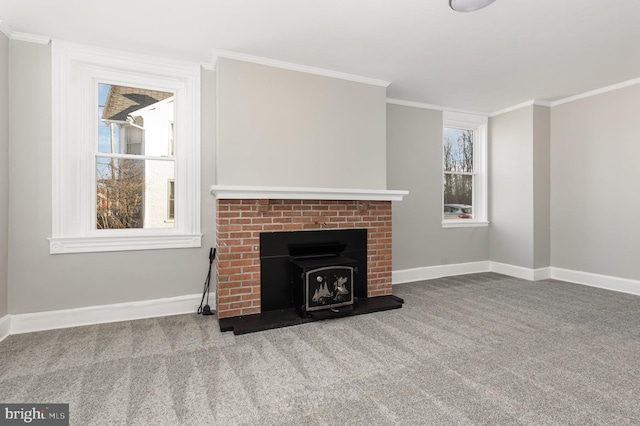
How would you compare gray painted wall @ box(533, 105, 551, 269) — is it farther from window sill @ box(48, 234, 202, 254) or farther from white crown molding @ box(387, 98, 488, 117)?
window sill @ box(48, 234, 202, 254)

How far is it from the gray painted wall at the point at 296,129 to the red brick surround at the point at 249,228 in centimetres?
23

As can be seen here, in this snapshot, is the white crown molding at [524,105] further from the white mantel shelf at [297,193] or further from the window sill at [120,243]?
the window sill at [120,243]

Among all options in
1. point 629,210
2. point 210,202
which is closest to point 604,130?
point 629,210

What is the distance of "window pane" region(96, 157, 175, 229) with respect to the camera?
3.19 metres

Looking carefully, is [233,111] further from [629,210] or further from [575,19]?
[629,210]

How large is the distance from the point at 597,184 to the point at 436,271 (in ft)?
7.75

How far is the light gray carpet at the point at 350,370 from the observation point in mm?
1729

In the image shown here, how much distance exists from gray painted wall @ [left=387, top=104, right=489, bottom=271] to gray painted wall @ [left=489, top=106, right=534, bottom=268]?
26.7 inches

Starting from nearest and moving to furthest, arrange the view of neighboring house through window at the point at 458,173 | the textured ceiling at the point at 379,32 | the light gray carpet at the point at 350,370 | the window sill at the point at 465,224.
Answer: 1. the light gray carpet at the point at 350,370
2. the textured ceiling at the point at 379,32
3. the window sill at the point at 465,224
4. the view of neighboring house through window at the point at 458,173

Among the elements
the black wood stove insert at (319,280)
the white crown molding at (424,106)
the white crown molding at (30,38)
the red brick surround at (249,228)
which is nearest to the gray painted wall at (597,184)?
the white crown molding at (424,106)

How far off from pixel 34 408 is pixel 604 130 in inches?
243

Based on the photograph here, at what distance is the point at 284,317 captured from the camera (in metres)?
3.08

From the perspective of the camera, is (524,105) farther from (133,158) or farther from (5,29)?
(5,29)

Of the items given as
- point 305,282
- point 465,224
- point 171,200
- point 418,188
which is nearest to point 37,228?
point 171,200
